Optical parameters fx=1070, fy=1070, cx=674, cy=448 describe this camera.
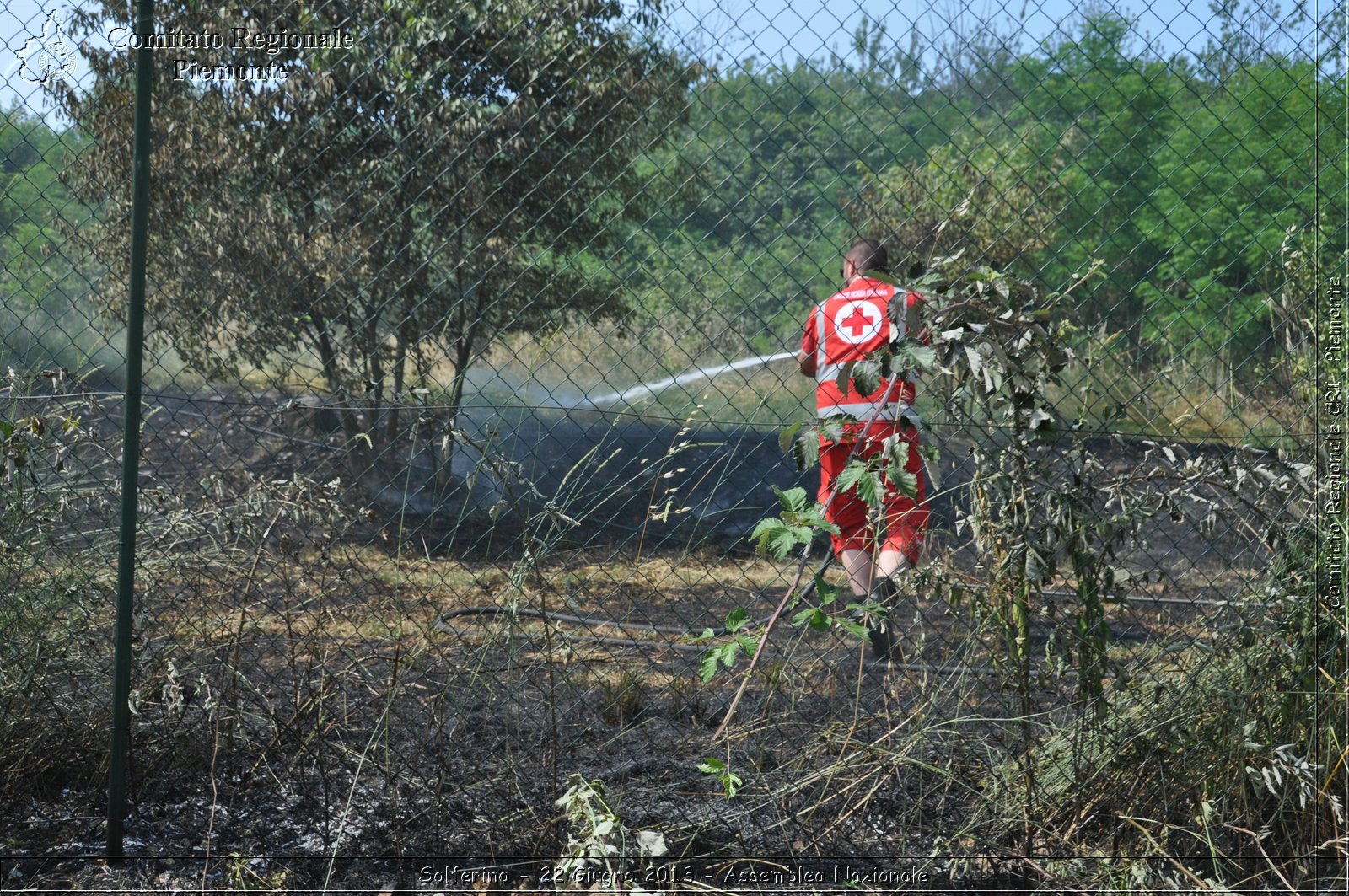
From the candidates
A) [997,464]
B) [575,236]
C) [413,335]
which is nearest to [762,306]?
[575,236]

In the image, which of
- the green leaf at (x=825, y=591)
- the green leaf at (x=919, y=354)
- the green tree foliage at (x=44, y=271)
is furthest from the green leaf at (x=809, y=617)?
the green tree foliage at (x=44, y=271)

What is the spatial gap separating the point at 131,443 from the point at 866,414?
2366mm

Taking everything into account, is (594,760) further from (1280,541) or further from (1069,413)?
(1069,413)

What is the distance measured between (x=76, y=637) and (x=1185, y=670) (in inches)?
112

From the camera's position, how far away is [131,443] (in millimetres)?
2467

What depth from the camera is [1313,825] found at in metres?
2.52

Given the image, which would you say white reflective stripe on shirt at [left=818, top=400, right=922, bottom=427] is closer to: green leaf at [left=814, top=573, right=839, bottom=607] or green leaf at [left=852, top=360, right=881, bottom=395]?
green leaf at [left=852, top=360, right=881, bottom=395]

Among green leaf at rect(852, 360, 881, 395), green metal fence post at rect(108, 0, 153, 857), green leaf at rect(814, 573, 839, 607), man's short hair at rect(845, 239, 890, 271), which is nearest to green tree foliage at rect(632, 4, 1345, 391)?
man's short hair at rect(845, 239, 890, 271)

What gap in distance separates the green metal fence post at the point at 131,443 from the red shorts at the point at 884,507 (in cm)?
160

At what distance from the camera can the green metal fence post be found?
2.42m

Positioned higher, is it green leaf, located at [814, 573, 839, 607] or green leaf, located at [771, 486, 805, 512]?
green leaf, located at [771, 486, 805, 512]

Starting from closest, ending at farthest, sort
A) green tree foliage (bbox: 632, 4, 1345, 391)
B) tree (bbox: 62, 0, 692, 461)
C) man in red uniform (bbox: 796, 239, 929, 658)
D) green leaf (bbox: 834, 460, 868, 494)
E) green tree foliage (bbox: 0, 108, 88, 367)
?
1. green leaf (bbox: 834, 460, 868, 494)
2. man in red uniform (bbox: 796, 239, 929, 658)
3. green tree foliage (bbox: 632, 4, 1345, 391)
4. tree (bbox: 62, 0, 692, 461)
5. green tree foliage (bbox: 0, 108, 88, 367)

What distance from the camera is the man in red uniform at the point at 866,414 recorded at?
2.44 metres

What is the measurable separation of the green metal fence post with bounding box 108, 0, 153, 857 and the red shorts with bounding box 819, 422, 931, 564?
1.60 m
